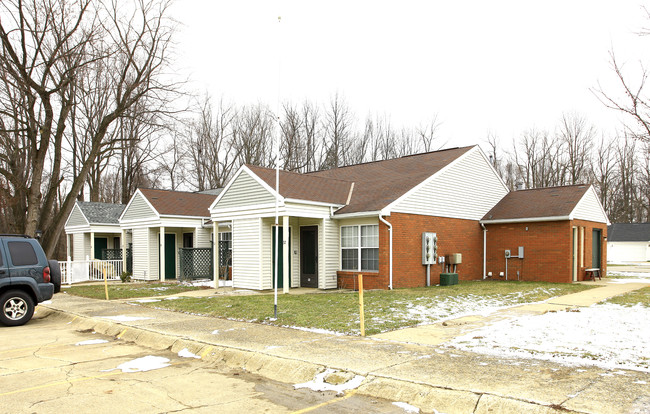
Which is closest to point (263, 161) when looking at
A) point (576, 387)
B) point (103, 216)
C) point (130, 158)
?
point (130, 158)

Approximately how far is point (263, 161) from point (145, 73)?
73.7 feet

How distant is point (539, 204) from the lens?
21.6 meters

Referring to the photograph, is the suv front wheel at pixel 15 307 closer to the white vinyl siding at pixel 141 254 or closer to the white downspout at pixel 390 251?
the white downspout at pixel 390 251

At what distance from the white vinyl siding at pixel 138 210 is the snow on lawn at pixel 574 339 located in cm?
1895

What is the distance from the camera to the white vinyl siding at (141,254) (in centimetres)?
2480

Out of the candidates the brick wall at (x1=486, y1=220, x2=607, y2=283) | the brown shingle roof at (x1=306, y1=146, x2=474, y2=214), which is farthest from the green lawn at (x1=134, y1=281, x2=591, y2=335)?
the brown shingle roof at (x1=306, y1=146, x2=474, y2=214)

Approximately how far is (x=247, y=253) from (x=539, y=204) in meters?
12.8

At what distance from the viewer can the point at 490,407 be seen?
5230 millimetres

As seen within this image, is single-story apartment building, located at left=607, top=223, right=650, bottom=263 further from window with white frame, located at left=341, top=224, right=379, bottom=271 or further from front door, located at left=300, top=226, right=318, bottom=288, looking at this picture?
front door, located at left=300, top=226, right=318, bottom=288

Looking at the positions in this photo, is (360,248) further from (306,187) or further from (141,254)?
(141,254)

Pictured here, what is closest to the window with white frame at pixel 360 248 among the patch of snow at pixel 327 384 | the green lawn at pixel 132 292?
the green lawn at pixel 132 292

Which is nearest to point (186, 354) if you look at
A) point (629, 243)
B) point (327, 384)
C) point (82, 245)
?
point (327, 384)

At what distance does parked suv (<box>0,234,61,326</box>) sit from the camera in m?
11.7

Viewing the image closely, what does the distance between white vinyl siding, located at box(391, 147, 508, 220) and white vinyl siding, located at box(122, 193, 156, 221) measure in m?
13.1
